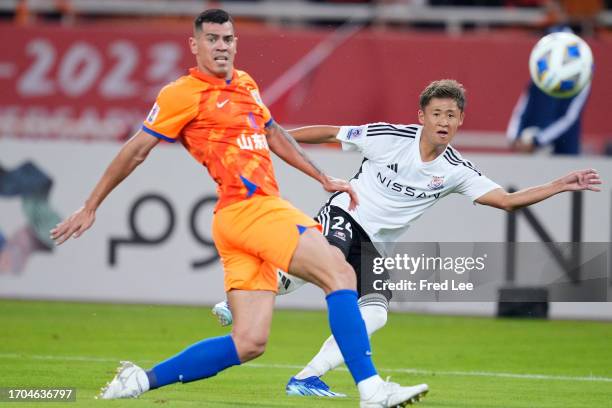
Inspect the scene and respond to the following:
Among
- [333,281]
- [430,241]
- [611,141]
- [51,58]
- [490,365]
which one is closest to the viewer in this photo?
[333,281]

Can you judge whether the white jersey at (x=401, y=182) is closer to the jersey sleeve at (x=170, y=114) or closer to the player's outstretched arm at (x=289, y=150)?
the player's outstretched arm at (x=289, y=150)

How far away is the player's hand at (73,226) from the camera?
6.39m

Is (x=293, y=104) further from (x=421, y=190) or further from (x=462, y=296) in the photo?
(x=421, y=190)

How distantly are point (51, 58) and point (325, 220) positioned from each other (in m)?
9.45

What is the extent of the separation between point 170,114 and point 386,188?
1.96 metres

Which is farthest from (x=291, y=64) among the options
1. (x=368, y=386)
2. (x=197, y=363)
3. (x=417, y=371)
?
(x=368, y=386)

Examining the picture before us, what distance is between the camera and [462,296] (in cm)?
1300

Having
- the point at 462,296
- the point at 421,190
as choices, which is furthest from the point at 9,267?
the point at 421,190

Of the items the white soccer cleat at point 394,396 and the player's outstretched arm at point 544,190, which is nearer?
the white soccer cleat at point 394,396

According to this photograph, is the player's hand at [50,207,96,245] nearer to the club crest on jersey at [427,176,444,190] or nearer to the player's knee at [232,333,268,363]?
the player's knee at [232,333,268,363]

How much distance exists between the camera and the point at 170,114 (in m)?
6.64

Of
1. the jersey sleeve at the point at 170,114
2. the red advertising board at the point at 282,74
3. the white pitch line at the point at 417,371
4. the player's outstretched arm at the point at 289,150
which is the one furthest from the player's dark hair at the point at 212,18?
the red advertising board at the point at 282,74

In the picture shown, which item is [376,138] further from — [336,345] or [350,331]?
[350,331]

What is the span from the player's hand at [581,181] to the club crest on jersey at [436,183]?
0.96 metres
